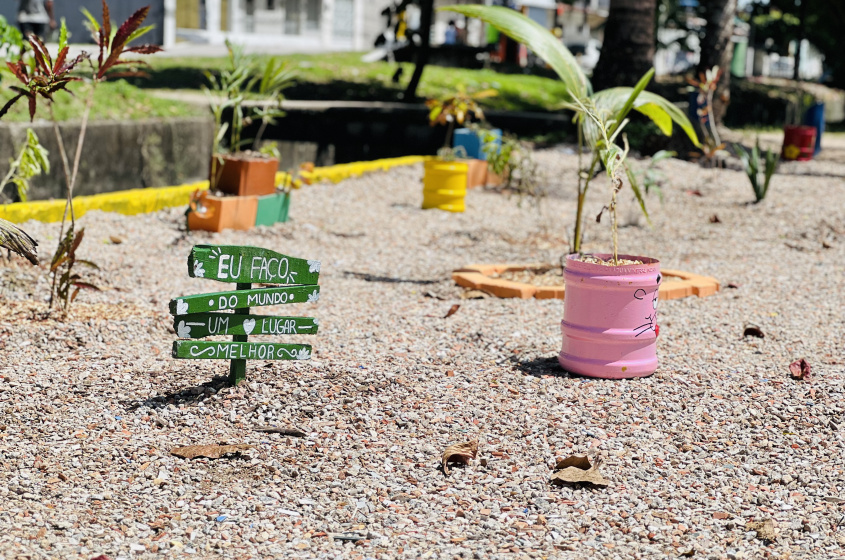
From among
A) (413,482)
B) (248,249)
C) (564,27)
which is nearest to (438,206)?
(248,249)

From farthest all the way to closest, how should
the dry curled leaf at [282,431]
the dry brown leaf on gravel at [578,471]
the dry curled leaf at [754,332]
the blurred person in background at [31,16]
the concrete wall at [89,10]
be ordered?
the concrete wall at [89,10] → the blurred person in background at [31,16] → the dry curled leaf at [754,332] → the dry curled leaf at [282,431] → the dry brown leaf on gravel at [578,471]

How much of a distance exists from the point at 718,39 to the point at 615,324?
9010 millimetres

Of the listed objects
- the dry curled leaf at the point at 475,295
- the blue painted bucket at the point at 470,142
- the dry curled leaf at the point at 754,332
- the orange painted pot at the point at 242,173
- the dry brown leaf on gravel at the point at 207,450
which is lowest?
the dry brown leaf on gravel at the point at 207,450

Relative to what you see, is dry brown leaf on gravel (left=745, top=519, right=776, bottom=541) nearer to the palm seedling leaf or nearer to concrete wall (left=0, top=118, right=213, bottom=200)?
the palm seedling leaf

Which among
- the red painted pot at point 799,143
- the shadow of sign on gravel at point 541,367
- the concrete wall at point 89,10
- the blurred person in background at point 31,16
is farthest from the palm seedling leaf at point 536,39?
the concrete wall at point 89,10

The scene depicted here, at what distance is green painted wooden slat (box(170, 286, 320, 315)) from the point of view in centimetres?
315

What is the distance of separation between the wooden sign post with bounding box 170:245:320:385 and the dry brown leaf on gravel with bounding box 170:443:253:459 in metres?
0.37

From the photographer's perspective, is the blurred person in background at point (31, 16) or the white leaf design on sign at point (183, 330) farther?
the blurred person in background at point (31, 16)

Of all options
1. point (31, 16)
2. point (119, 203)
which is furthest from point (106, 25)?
point (31, 16)

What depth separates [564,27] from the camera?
49281 millimetres

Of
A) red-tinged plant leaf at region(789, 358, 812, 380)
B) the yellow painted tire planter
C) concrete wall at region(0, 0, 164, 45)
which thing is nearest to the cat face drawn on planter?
red-tinged plant leaf at region(789, 358, 812, 380)

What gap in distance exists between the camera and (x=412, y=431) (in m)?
3.18

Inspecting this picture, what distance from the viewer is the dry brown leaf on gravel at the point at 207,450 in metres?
2.93

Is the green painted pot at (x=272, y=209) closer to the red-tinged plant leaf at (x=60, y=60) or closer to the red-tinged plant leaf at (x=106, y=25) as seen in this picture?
the red-tinged plant leaf at (x=106, y=25)
